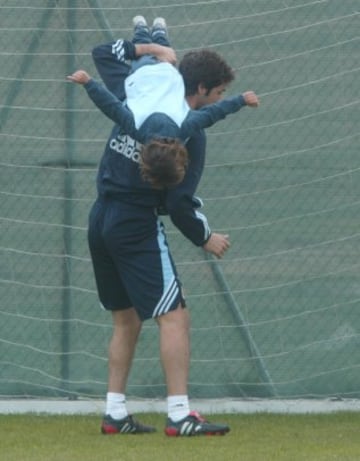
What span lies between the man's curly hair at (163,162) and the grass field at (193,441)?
1.20 metres

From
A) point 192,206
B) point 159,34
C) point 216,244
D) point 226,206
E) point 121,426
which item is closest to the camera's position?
point 192,206

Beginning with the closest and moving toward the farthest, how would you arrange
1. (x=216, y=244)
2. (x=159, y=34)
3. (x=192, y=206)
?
(x=192, y=206)
(x=216, y=244)
(x=159, y=34)

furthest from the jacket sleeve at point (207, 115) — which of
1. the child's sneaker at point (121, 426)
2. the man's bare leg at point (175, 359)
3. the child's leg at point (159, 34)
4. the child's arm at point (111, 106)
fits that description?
the child's sneaker at point (121, 426)

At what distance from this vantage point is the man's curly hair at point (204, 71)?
275 inches

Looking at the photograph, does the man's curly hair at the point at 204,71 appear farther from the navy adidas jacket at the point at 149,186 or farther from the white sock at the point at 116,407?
the white sock at the point at 116,407

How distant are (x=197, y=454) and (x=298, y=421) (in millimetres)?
1495

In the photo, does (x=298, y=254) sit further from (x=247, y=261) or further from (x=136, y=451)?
(x=136, y=451)

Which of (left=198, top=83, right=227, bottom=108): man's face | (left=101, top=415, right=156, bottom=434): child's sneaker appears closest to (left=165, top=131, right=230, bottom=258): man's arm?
(left=198, top=83, right=227, bottom=108): man's face

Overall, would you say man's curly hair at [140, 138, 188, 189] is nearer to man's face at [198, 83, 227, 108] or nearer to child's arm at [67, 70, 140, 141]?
child's arm at [67, 70, 140, 141]

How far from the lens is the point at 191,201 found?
6805 mm

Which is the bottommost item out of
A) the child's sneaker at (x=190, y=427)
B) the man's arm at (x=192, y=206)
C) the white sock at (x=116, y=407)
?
the white sock at (x=116, y=407)

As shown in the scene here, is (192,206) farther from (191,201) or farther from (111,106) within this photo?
(111,106)

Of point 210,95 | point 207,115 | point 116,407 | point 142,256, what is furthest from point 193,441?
point 210,95

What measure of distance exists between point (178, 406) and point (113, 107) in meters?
1.42
